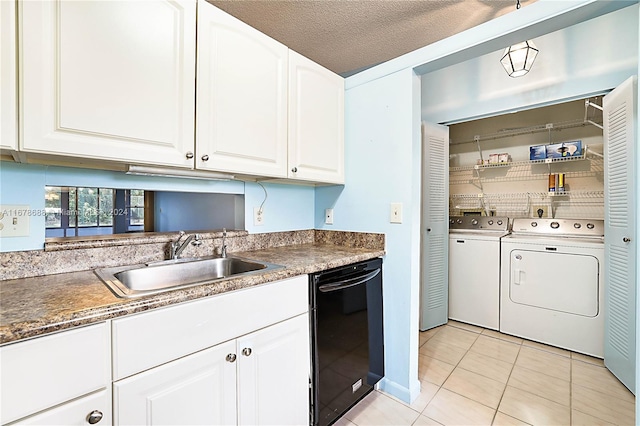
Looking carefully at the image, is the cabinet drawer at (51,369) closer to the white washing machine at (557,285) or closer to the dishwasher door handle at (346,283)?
the dishwasher door handle at (346,283)

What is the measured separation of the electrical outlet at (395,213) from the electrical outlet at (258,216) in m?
0.84

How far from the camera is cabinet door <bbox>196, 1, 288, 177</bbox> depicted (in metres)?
1.31

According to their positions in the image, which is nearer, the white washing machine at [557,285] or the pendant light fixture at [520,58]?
the pendant light fixture at [520,58]

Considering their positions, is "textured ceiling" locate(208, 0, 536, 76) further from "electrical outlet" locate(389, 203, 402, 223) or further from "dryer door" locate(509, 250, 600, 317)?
"dryer door" locate(509, 250, 600, 317)

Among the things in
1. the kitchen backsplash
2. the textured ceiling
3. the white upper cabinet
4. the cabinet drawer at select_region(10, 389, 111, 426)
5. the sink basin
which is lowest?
the cabinet drawer at select_region(10, 389, 111, 426)

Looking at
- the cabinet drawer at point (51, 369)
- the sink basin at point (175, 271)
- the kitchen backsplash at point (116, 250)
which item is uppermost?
the kitchen backsplash at point (116, 250)

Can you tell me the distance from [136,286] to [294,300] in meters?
0.72

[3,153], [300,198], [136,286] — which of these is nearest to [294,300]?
[136,286]

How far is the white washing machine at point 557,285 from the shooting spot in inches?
89.5

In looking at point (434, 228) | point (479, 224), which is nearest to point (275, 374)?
point (434, 228)

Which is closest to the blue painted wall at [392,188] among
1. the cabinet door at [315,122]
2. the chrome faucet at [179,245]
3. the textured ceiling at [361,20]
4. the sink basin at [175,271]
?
the cabinet door at [315,122]

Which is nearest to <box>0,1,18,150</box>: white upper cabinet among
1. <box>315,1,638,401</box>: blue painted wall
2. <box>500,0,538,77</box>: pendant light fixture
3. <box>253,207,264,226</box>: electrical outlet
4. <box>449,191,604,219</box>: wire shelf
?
<box>253,207,264,226</box>: electrical outlet

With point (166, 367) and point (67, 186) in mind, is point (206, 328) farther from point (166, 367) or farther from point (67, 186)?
point (67, 186)

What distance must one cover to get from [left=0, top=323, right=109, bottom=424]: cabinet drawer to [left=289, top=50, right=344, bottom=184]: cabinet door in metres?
1.17
